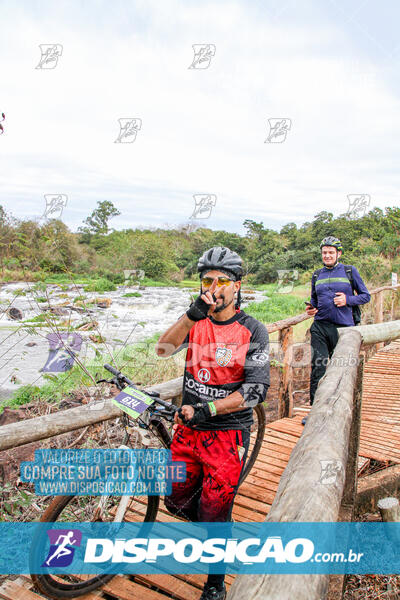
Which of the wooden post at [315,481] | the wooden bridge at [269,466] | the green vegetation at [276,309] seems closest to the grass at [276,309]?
the green vegetation at [276,309]

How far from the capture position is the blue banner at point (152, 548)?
187cm

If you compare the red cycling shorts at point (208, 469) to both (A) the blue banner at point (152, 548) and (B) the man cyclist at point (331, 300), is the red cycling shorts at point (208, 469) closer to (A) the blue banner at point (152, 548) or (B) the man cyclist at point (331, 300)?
(A) the blue banner at point (152, 548)

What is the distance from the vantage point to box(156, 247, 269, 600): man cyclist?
1978mm

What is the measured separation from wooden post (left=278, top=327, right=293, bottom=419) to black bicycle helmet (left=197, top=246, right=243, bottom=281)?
2.81 metres

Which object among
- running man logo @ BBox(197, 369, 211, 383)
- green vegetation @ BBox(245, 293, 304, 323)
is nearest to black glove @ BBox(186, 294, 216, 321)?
running man logo @ BBox(197, 369, 211, 383)

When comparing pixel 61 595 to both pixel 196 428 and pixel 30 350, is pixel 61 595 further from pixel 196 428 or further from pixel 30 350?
pixel 30 350

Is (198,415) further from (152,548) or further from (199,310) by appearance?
(152,548)

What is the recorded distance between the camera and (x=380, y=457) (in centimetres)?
333

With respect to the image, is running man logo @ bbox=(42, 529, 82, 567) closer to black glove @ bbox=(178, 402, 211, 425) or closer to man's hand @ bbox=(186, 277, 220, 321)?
black glove @ bbox=(178, 402, 211, 425)

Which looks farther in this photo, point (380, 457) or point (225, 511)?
point (380, 457)

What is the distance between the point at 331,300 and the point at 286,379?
1.31m

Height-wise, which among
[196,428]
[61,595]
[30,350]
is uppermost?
Answer: [196,428]

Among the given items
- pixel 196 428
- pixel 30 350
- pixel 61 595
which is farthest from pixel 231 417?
pixel 30 350

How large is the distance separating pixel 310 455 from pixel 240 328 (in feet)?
3.03
